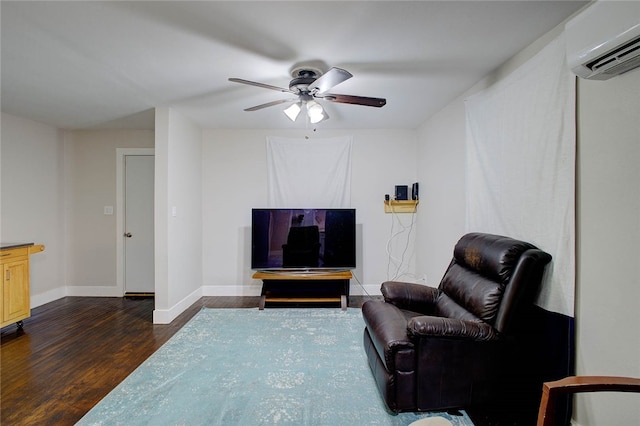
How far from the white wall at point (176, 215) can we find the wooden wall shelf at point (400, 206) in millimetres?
2729

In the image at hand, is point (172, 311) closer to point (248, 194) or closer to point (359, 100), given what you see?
point (248, 194)

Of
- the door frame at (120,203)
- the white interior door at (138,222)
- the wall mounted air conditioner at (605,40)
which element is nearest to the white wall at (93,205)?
the door frame at (120,203)

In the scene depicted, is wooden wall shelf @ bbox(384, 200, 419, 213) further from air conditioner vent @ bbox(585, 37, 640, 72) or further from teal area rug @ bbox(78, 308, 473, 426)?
air conditioner vent @ bbox(585, 37, 640, 72)

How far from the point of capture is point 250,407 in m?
1.95

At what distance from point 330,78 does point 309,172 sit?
93.3 inches

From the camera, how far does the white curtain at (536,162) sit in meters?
1.76

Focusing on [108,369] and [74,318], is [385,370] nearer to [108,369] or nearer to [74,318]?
[108,369]

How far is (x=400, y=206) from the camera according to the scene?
14.6 feet

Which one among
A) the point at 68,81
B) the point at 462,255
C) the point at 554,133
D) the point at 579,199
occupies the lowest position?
the point at 462,255

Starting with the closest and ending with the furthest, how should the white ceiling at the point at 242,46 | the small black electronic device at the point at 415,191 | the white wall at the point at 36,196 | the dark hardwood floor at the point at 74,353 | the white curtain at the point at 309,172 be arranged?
the white ceiling at the point at 242,46 → the dark hardwood floor at the point at 74,353 → the white wall at the point at 36,196 → the small black electronic device at the point at 415,191 → the white curtain at the point at 309,172

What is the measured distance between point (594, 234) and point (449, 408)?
127 centimetres

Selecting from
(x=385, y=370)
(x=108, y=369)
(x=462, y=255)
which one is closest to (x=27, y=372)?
(x=108, y=369)

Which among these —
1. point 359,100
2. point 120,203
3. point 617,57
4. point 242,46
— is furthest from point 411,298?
point 120,203

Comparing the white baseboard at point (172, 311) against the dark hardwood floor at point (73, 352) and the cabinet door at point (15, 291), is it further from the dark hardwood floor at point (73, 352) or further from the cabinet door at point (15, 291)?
the cabinet door at point (15, 291)
